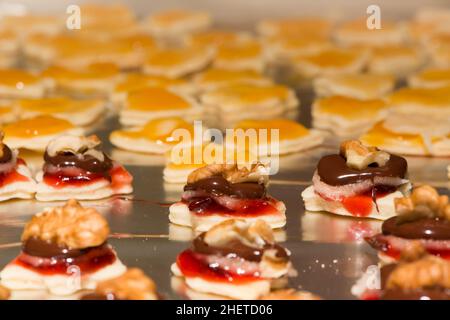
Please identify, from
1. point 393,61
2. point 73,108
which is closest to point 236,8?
point 393,61

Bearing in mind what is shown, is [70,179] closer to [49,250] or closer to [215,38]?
[49,250]

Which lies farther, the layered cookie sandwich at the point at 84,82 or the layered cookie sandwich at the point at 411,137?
the layered cookie sandwich at the point at 84,82

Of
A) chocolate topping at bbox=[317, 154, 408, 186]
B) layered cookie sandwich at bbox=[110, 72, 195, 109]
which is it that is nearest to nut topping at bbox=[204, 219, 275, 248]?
chocolate topping at bbox=[317, 154, 408, 186]

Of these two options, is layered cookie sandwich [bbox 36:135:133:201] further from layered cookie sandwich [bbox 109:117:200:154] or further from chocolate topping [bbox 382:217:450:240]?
chocolate topping [bbox 382:217:450:240]

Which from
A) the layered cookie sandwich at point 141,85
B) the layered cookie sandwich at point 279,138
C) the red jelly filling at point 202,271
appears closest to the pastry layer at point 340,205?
the layered cookie sandwich at point 279,138

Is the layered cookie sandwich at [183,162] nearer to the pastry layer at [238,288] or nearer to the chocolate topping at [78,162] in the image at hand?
the chocolate topping at [78,162]

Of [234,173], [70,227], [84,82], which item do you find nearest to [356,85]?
[84,82]
